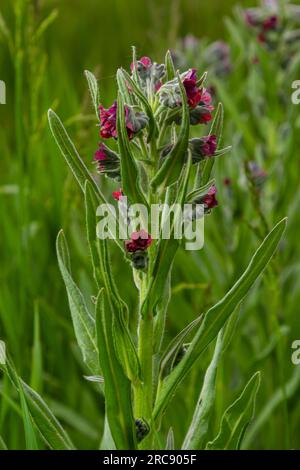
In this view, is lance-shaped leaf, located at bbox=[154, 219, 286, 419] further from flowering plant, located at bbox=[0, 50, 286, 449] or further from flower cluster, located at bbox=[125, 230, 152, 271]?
flower cluster, located at bbox=[125, 230, 152, 271]

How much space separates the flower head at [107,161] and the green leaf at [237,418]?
33 centimetres

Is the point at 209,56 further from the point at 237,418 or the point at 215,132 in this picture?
the point at 237,418

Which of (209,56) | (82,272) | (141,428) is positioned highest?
(209,56)

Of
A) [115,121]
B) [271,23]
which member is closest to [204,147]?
[115,121]

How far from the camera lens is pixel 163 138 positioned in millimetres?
948

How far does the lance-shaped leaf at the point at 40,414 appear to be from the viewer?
3.06 feet

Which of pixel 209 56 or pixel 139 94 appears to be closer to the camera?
pixel 139 94

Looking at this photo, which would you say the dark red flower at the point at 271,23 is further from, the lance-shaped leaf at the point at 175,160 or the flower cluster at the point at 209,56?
the lance-shaped leaf at the point at 175,160

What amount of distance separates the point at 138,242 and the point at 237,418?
0.94 ft

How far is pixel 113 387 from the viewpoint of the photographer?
910 mm

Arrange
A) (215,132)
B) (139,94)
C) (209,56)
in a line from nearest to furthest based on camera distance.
Result: (139,94), (215,132), (209,56)

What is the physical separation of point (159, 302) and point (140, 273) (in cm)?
5

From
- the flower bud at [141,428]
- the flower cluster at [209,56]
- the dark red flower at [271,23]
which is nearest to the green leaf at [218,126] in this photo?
the flower bud at [141,428]

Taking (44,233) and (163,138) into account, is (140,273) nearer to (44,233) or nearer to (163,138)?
(163,138)
